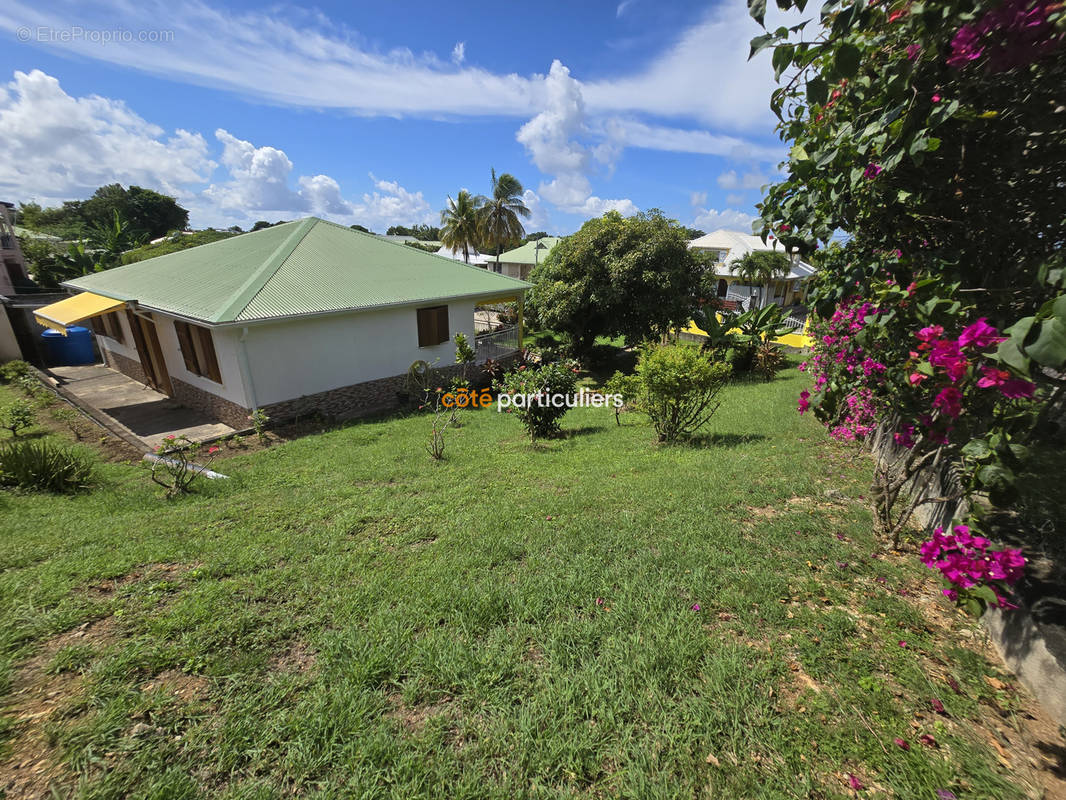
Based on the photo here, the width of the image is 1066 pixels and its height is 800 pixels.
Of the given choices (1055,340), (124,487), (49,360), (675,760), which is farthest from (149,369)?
(1055,340)

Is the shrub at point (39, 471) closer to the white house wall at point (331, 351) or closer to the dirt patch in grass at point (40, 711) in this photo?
the white house wall at point (331, 351)

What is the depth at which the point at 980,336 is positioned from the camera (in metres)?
2.24

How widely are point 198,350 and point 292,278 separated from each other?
122 inches

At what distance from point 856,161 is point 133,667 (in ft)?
18.0

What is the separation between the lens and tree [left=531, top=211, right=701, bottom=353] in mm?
15969

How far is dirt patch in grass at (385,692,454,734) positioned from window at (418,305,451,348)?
12.6 m

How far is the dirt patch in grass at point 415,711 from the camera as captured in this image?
8.59ft

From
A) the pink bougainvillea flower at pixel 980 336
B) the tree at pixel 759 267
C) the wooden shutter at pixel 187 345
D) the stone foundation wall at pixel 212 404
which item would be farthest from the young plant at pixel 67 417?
the tree at pixel 759 267

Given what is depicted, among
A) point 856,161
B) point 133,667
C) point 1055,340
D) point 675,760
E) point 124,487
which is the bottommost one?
point 124,487

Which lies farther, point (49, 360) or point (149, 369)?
point (49, 360)

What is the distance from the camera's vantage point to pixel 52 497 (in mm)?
6047

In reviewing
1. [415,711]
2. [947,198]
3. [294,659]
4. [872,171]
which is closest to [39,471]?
[294,659]

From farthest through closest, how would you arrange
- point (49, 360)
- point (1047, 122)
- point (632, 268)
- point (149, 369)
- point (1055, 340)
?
1. point (49, 360)
2. point (632, 268)
3. point (149, 369)
4. point (1047, 122)
5. point (1055, 340)

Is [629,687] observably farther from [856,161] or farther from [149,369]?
[149,369]
